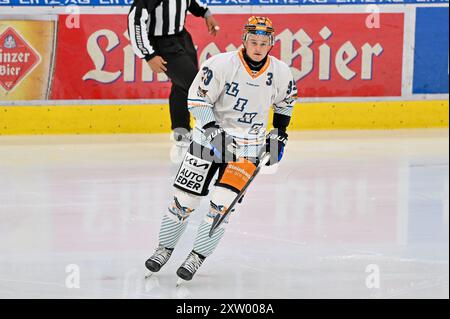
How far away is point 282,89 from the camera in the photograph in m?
4.85

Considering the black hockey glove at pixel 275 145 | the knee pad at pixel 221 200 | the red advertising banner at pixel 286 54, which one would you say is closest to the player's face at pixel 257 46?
the black hockey glove at pixel 275 145

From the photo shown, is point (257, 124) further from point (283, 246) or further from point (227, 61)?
point (283, 246)

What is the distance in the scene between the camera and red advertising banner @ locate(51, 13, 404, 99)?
8719 mm

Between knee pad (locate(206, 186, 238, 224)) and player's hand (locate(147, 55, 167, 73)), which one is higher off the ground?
player's hand (locate(147, 55, 167, 73))

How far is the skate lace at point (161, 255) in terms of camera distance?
15.6 ft

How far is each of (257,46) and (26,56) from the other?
13.9 ft

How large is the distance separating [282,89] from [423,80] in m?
4.70

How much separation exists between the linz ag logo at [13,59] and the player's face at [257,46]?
421 cm

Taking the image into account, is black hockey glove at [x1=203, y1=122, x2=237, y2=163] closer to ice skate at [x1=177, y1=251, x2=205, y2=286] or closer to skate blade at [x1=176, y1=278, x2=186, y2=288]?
ice skate at [x1=177, y1=251, x2=205, y2=286]

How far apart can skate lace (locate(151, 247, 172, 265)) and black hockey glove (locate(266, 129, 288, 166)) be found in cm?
56

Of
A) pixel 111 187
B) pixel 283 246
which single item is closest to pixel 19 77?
pixel 111 187

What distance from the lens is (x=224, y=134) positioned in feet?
15.3

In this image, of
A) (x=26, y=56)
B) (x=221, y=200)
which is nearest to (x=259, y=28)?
(x=221, y=200)

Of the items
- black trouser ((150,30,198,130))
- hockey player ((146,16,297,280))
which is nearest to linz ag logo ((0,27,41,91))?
black trouser ((150,30,198,130))
